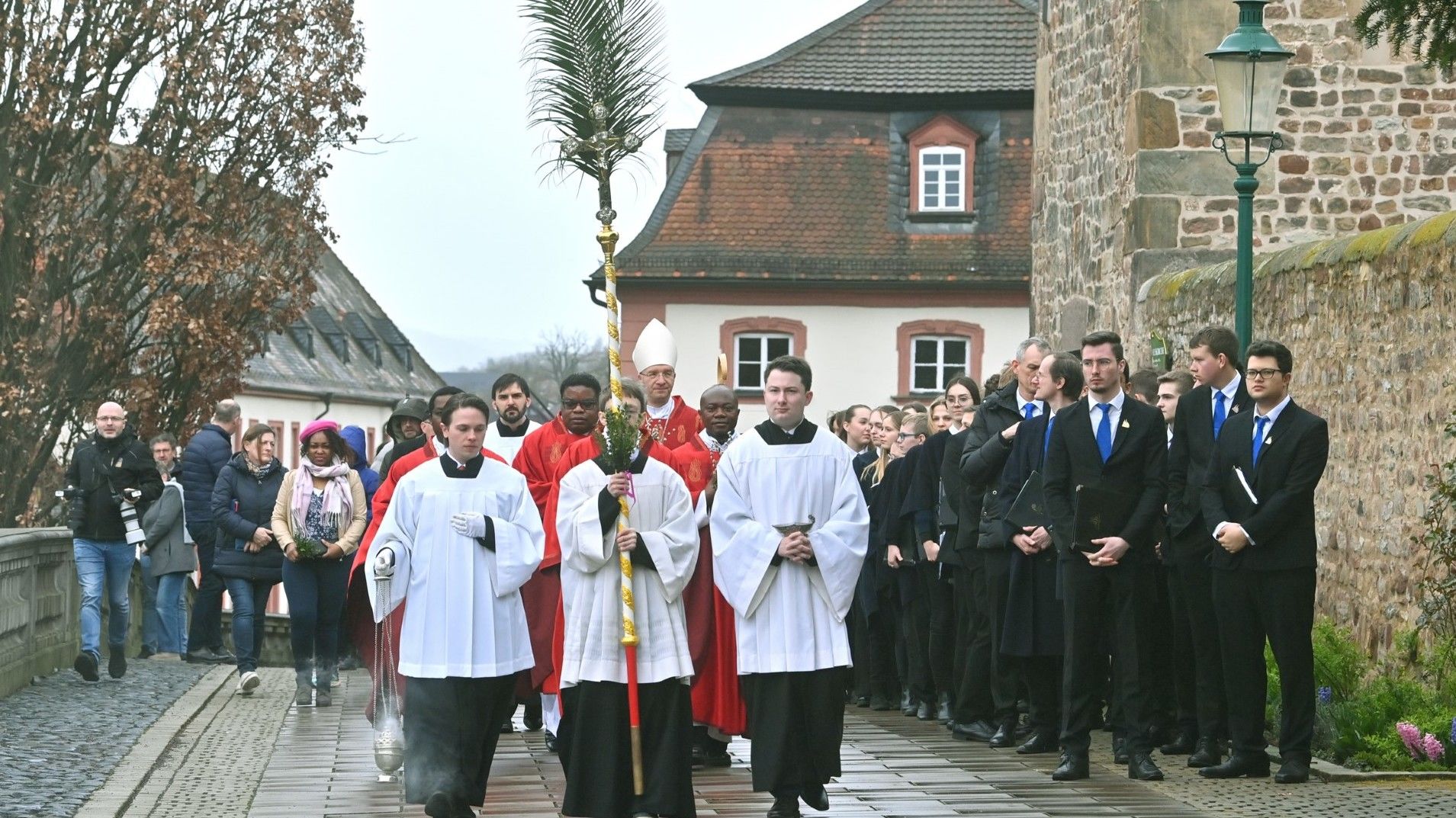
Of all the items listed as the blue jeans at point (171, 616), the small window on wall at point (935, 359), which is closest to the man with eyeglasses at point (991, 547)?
the blue jeans at point (171, 616)

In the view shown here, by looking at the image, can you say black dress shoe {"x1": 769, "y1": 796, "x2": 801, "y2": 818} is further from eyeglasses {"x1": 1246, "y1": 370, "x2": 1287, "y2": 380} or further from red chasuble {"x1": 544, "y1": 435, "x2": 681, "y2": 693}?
eyeglasses {"x1": 1246, "y1": 370, "x2": 1287, "y2": 380}

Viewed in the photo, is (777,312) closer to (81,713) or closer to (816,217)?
(816,217)

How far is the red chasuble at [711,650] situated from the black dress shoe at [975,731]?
6.81 ft

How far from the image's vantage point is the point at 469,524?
963 centimetres

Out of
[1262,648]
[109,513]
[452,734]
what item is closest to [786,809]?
[452,734]

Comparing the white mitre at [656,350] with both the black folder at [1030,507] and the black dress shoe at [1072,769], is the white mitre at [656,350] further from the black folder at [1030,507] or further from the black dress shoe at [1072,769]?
the black dress shoe at [1072,769]

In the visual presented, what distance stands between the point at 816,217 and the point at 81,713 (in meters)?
26.2

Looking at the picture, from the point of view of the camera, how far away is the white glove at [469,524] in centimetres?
963

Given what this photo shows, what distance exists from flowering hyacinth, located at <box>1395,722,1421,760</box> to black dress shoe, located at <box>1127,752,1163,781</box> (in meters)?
1.03

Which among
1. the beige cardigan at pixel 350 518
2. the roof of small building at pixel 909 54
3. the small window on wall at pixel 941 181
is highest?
the roof of small building at pixel 909 54

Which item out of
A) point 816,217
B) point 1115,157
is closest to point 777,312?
point 816,217

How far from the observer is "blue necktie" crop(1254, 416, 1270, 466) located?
10047mm

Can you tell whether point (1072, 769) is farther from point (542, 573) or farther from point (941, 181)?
point (941, 181)

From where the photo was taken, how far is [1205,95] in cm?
1803
